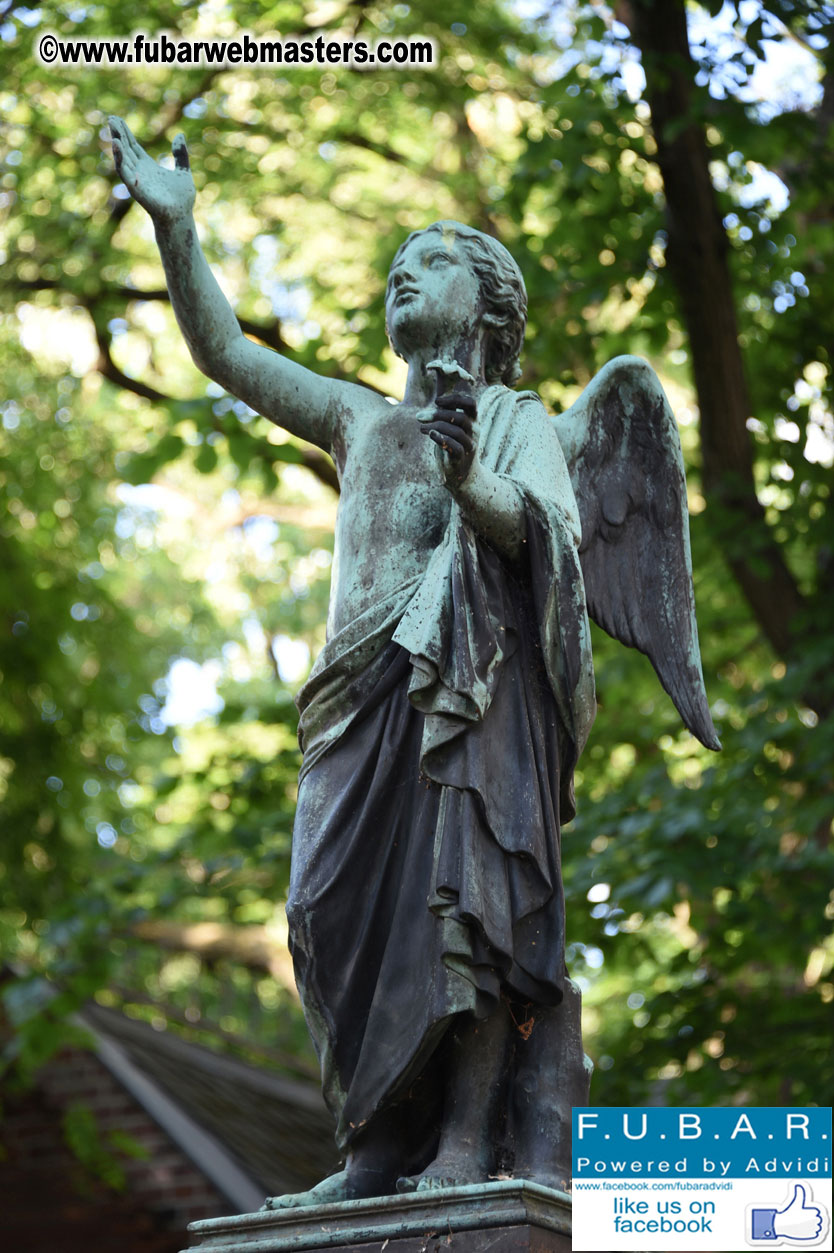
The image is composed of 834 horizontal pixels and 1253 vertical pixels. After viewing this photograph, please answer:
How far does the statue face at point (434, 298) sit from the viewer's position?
12.4 feet

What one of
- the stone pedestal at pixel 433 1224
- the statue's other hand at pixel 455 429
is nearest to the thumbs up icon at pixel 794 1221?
the stone pedestal at pixel 433 1224

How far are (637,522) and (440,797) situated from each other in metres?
1.08

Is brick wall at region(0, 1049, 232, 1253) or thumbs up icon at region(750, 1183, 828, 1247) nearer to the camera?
thumbs up icon at region(750, 1183, 828, 1247)

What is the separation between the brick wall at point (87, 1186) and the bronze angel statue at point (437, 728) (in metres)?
6.22

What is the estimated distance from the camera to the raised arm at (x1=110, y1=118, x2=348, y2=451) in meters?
3.85

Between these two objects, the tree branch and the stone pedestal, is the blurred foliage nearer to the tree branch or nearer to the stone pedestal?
the tree branch

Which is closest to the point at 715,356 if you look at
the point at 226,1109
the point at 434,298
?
the point at 434,298

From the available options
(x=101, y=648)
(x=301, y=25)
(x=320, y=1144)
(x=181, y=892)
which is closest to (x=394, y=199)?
(x=301, y=25)

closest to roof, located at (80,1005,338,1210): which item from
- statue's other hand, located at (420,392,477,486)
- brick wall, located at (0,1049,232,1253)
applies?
brick wall, located at (0,1049,232,1253)

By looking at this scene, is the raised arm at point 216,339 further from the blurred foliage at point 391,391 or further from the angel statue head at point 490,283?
the blurred foliage at point 391,391

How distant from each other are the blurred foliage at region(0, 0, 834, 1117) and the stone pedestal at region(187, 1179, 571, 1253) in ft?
15.7

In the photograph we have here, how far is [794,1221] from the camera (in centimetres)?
423

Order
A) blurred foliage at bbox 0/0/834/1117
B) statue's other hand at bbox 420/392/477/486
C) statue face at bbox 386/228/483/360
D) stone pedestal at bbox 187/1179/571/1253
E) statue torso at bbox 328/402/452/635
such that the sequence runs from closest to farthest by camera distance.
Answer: stone pedestal at bbox 187/1179/571/1253 < statue's other hand at bbox 420/392/477/486 < statue torso at bbox 328/402/452/635 < statue face at bbox 386/228/483/360 < blurred foliage at bbox 0/0/834/1117

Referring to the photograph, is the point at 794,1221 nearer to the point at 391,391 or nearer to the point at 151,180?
the point at 151,180
